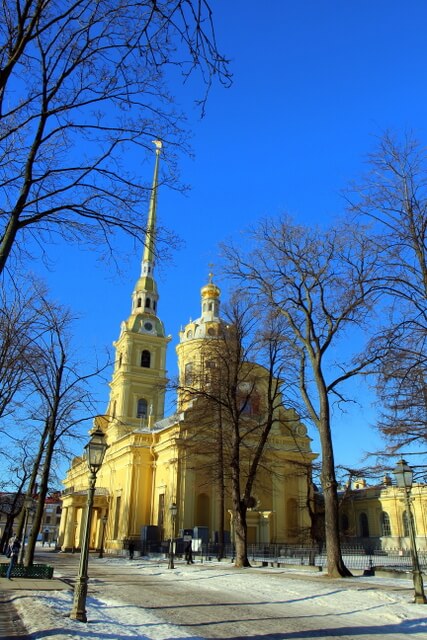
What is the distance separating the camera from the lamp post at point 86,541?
29.2ft

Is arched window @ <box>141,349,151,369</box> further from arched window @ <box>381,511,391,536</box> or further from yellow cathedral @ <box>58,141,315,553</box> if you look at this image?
arched window @ <box>381,511,391,536</box>

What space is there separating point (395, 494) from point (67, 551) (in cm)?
3337

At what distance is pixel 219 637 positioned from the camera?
315 inches

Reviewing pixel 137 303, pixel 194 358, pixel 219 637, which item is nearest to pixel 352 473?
pixel 219 637

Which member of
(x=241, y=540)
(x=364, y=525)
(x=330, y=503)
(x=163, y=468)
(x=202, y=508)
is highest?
(x=163, y=468)

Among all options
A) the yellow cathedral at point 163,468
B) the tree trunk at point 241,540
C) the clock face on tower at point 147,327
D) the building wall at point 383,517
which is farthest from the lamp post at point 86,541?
the clock face on tower at point 147,327

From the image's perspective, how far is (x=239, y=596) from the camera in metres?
13.1

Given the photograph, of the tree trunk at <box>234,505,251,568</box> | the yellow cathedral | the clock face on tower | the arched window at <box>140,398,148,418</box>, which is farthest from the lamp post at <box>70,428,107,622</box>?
the clock face on tower

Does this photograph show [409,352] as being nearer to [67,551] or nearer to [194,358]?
[194,358]

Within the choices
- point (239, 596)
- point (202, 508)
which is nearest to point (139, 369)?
point (202, 508)

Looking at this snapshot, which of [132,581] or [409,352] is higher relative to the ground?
[409,352]

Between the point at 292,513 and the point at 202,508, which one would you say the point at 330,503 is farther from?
the point at 292,513

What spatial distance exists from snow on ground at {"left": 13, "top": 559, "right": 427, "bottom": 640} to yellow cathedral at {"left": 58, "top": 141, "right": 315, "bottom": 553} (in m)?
15.4

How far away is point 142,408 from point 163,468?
39.7 feet
